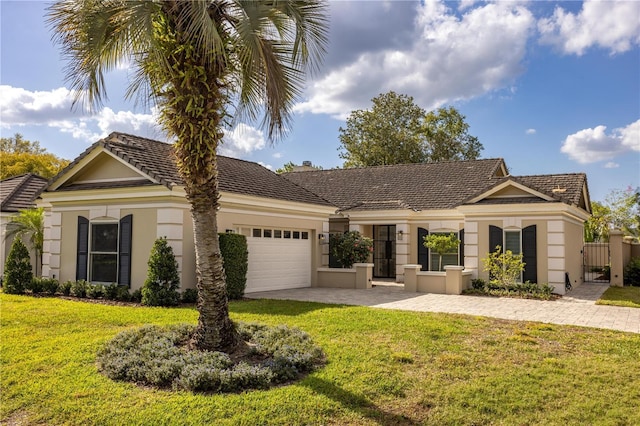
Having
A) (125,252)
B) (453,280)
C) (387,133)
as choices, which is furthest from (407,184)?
(387,133)

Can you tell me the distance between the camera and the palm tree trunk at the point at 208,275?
786 cm

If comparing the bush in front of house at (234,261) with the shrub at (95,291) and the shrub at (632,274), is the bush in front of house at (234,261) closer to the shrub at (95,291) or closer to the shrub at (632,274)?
the shrub at (95,291)

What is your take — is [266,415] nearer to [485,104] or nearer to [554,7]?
[554,7]

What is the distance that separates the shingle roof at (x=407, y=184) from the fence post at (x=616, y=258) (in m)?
5.38

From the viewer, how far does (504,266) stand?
1727 centimetres

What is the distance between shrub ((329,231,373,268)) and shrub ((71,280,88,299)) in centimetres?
942

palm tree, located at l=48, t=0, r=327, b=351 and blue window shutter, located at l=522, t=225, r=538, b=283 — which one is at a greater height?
palm tree, located at l=48, t=0, r=327, b=351

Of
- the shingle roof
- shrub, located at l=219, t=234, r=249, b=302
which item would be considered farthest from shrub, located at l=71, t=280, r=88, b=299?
the shingle roof

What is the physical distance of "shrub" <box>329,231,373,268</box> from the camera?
65.6 feet

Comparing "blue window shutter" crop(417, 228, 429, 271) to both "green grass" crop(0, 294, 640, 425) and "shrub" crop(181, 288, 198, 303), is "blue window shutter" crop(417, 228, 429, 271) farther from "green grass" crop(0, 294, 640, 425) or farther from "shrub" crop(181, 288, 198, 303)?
"shrub" crop(181, 288, 198, 303)

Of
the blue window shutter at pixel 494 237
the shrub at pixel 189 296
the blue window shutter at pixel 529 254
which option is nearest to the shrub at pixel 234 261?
the shrub at pixel 189 296

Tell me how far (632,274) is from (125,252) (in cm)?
2074

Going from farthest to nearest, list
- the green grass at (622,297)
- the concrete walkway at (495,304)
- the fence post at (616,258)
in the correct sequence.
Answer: the fence post at (616,258)
the green grass at (622,297)
the concrete walkway at (495,304)

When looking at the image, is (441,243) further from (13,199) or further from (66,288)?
(13,199)
